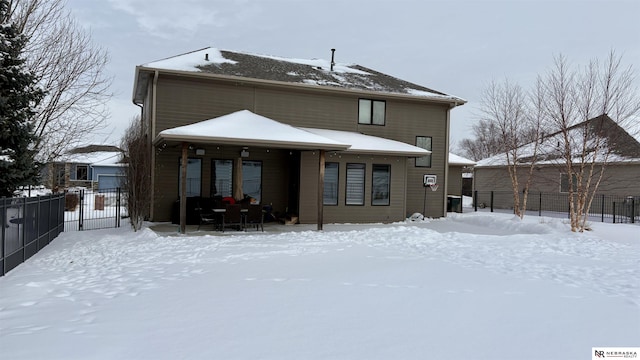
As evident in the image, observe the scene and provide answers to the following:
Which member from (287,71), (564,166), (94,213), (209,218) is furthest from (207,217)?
(564,166)

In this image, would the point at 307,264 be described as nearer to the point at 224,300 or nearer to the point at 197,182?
the point at 224,300

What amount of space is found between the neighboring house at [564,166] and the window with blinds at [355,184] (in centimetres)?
652

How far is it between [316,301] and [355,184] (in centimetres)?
1005

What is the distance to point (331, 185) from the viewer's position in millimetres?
14883

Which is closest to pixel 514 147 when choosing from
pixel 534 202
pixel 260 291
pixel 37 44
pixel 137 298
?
pixel 534 202

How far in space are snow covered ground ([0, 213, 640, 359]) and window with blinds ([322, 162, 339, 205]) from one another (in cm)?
509

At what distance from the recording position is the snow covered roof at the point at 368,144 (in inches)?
565

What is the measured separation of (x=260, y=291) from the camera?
572 cm

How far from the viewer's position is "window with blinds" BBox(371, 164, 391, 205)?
50.4ft

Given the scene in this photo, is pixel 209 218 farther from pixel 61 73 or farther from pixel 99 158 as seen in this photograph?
pixel 99 158

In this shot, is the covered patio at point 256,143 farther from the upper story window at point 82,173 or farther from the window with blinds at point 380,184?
the upper story window at point 82,173

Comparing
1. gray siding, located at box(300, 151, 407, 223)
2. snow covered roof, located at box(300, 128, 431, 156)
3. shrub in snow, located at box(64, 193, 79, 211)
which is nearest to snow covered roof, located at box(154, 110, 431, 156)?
snow covered roof, located at box(300, 128, 431, 156)

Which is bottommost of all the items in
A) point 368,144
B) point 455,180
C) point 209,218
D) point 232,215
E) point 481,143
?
point 209,218

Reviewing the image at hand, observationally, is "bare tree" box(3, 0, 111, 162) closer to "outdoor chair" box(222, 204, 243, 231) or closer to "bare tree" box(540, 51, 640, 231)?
"outdoor chair" box(222, 204, 243, 231)
